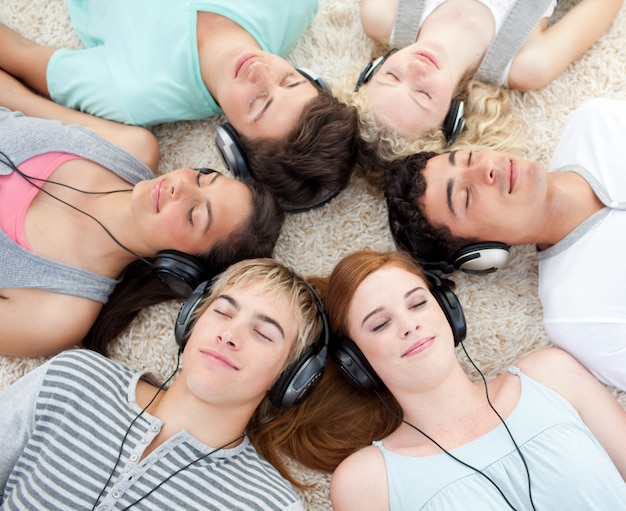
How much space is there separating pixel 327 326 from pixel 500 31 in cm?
148

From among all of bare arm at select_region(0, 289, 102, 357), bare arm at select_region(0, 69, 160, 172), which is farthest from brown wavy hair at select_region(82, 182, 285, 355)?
bare arm at select_region(0, 69, 160, 172)

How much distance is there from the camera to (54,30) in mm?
2584

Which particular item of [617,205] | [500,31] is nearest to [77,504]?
[617,205]

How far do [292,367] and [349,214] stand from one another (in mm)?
807

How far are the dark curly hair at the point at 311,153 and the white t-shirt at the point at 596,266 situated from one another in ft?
3.02

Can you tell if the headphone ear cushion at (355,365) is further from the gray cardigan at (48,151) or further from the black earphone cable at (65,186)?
the gray cardigan at (48,151)

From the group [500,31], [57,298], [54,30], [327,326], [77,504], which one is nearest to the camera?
[77,504]

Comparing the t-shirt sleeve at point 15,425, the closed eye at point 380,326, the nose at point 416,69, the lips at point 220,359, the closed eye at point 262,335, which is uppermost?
the nose at point 416,69

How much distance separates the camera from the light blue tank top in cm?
178

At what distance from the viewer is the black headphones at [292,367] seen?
191 cm

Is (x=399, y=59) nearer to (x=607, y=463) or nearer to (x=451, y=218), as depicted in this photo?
(x=451, y=218)

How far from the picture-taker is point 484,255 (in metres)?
2.05

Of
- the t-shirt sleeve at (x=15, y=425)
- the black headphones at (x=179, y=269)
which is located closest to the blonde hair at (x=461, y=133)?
the black headphones at (x=179, y=269)

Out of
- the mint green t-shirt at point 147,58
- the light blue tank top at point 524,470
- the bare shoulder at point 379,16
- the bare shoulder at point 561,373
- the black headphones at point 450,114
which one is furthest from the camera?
the bare shoulder at point 379,16
